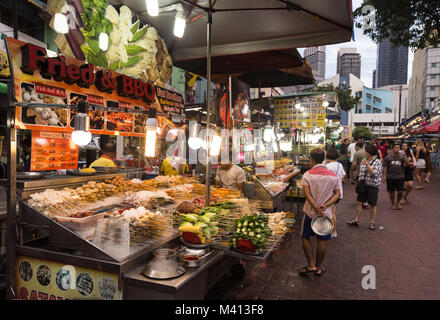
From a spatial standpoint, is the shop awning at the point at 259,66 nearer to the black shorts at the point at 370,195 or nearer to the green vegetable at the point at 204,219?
the black shorts at the point at 370,195

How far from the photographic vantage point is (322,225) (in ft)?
15.3

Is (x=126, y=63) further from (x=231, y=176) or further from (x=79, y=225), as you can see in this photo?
(x=79, y=225)

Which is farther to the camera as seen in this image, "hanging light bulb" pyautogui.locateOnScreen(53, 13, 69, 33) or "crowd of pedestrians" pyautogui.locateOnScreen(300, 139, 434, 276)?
"hanging light bulb" pyautogui.locateOnScreen(53, 13, 69, 33)

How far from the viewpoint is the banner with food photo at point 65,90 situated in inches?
168

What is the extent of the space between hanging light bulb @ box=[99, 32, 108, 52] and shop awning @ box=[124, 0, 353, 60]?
36.2 inches

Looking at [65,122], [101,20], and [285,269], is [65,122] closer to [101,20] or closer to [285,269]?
[101,20]

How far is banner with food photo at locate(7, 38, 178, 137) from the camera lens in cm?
428

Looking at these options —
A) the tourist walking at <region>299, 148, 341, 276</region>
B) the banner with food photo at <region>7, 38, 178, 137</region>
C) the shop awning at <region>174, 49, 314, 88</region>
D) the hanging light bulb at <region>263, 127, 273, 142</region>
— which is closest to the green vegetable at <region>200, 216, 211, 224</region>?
the banner with food photo at <region>7, 38, 178, 137</region>

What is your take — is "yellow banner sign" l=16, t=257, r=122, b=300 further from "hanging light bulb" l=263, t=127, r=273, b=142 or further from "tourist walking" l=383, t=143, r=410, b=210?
"tourist walking" l=383, t=143, r=410, b=210

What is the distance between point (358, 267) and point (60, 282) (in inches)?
188

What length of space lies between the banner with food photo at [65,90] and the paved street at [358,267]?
Result: 315 cm

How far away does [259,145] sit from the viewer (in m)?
13.6

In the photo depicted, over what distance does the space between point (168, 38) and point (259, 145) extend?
24.6 ft
